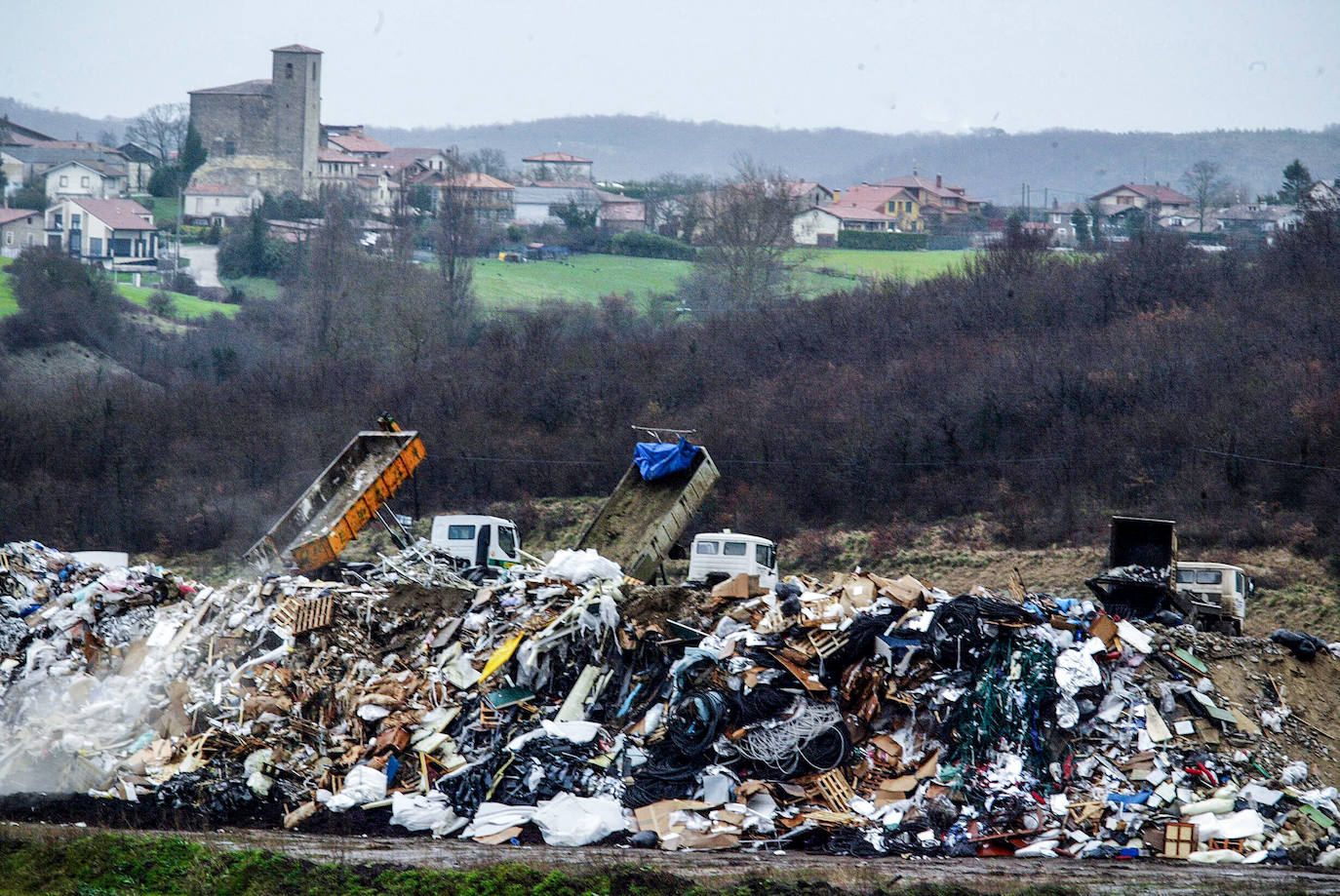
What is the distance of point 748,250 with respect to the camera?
6156 centimetres

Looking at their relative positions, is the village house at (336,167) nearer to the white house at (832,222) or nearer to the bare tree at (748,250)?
the white house at (832,222)

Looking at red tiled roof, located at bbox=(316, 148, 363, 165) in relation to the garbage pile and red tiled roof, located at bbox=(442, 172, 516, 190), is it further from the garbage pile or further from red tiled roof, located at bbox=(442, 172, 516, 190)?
the garbage pile

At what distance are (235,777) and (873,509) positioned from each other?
1776 cm

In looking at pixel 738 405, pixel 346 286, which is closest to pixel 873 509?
pixel 738 405

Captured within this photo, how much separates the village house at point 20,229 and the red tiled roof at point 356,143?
151 feet

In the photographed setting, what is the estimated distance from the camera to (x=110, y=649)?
17.6 m

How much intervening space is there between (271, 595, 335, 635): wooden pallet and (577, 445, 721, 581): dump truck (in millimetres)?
4377

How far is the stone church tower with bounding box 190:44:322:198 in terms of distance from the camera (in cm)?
11850

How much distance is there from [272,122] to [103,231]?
107 feet

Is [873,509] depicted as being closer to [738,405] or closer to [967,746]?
[738,405]

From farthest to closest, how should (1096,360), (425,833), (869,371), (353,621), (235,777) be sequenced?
(869,371)
(1096,360)
(353,621)
(235,777)
(425,833)

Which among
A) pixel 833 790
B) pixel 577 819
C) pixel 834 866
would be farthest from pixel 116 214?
pixel 834 866

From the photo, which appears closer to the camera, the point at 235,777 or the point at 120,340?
the point at 235,777

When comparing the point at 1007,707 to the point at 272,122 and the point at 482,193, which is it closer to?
the point at 482,193
